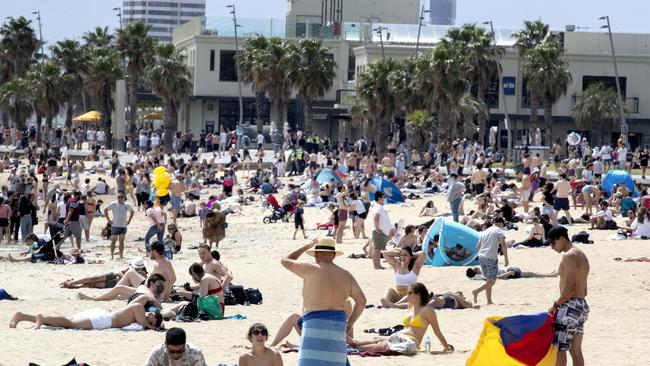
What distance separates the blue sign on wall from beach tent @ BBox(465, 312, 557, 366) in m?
51.4

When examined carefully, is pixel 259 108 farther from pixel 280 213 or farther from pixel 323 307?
pixel 323 307

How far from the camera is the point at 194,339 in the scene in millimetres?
14172

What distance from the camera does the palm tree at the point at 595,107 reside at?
5944cm

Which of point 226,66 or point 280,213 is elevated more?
point 226,66

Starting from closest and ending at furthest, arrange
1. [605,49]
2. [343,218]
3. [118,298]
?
[118,298], [343,218], [605,49]

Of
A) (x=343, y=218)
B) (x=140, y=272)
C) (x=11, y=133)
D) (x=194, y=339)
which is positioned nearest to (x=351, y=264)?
(x=343, y=218)

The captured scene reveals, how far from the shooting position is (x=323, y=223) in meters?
32.2

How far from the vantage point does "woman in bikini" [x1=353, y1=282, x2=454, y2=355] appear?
44.1 feet

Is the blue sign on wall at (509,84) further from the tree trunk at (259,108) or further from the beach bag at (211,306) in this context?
the beach bag at (211,306)

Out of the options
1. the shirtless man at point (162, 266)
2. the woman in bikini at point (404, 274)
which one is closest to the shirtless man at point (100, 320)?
the shirtless man at point (162, 266)

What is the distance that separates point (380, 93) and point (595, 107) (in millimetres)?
10837

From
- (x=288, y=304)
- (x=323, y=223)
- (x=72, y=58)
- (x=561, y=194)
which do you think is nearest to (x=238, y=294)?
(x=288, y=304)

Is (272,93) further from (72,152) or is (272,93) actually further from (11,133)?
(11,133)

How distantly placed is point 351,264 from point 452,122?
101 ft
